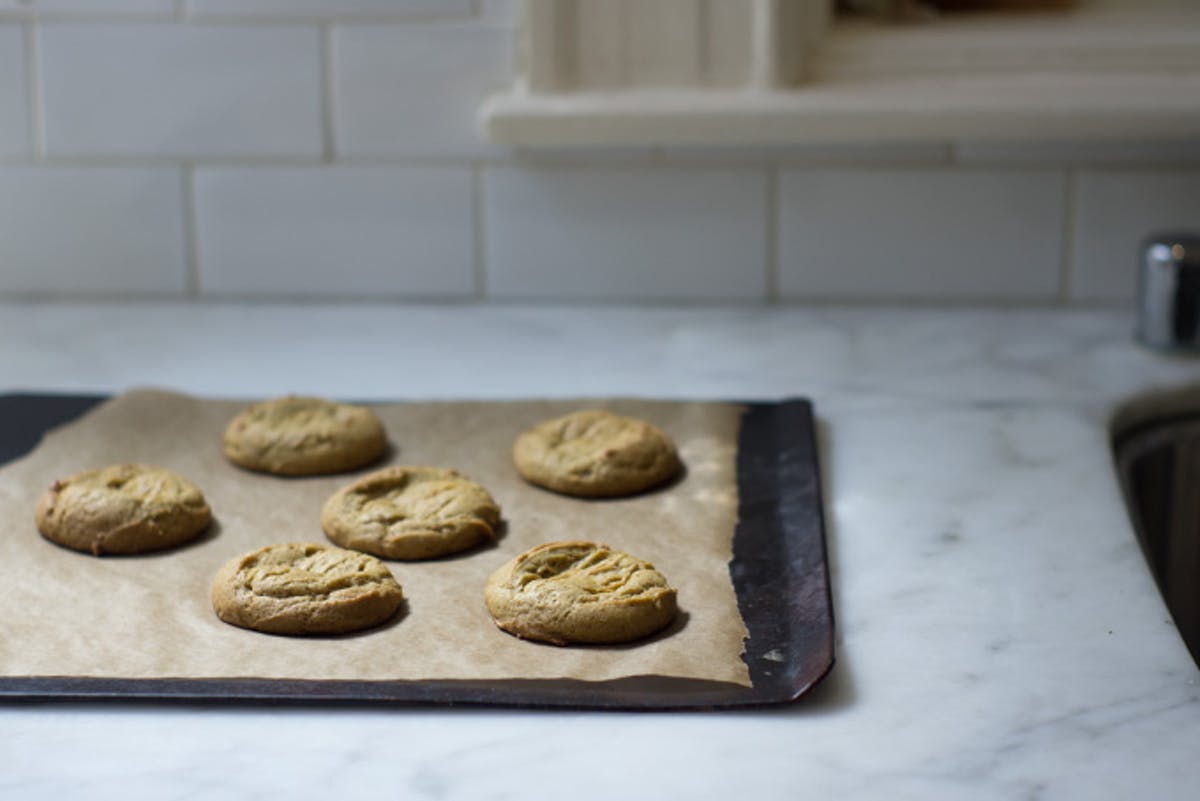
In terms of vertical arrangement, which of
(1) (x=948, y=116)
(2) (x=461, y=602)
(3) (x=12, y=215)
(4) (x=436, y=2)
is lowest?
(2) (x=461, y=602)

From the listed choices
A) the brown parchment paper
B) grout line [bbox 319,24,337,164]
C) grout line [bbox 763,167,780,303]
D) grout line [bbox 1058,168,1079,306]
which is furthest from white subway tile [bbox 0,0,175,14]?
grout line [bbox 1058,168,1079,306]

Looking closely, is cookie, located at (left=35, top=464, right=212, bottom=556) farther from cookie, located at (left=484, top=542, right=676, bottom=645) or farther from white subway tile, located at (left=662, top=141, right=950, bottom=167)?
white subway tile, located at (left=662, top=141, right=950, bottom=167)

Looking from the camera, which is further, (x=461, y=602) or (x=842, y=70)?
(x=842, y=70)

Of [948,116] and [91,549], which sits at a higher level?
[948,116]

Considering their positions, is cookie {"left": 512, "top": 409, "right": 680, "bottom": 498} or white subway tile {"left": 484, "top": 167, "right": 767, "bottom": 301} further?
white subway tile {"left": 484, "top": 167, "right": 767, "bottom": 301}

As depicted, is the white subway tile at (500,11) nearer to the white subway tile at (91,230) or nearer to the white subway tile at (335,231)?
the white subway tile at (335,231)

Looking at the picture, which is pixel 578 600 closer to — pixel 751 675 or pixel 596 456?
pixel 751 675

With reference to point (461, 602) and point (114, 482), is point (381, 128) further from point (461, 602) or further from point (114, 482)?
point (461, 602)

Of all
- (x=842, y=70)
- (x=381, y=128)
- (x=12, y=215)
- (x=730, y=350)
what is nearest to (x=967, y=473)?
(x=730, y=350)

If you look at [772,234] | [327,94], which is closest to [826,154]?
[772,234]
